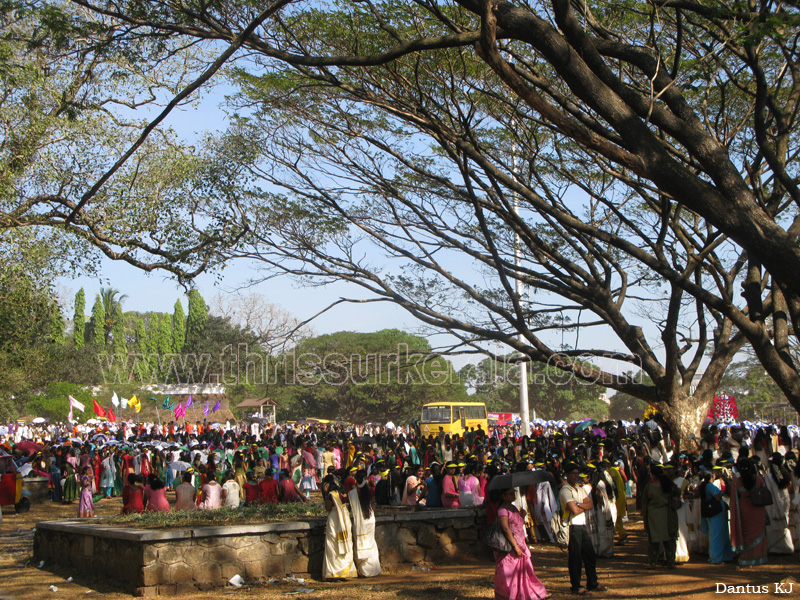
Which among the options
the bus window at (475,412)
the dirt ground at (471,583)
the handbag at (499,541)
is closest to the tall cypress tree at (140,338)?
the bus window at (475,412)

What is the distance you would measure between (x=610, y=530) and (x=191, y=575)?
542cm

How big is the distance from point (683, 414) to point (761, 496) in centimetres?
548

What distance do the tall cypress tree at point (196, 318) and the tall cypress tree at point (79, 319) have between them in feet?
29.7

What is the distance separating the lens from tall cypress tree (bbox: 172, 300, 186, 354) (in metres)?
66.6

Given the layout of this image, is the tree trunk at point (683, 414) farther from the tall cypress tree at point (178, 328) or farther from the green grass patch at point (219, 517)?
the tall cypress tree at point (178, 328)

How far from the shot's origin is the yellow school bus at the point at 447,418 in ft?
103

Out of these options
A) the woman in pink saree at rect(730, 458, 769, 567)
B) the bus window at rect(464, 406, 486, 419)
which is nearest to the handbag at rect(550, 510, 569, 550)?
the woman in pink saree at rect(730, 458, 769, 567)

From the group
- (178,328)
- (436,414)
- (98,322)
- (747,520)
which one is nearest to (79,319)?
(98,322)

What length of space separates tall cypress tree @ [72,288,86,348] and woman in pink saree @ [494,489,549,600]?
6377 centimetres

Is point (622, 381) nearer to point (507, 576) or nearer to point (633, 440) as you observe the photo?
point (633, 440)

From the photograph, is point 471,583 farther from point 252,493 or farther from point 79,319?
point 79,319

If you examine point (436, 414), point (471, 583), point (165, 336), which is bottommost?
point (471, 583)

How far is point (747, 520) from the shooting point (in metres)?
8.61

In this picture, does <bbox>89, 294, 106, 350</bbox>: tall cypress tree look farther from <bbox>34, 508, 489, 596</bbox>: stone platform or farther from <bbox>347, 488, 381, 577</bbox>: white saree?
<bbox>347, 488, 381, 577</bbox>: white saree
